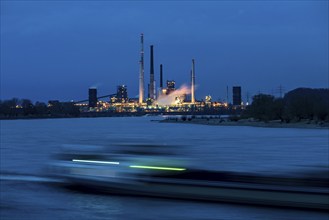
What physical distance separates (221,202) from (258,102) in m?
104

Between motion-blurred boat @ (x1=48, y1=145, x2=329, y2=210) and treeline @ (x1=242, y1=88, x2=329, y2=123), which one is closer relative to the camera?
motion-blurred boat @ (x1=48, y1=145, x2=329, y2=210)

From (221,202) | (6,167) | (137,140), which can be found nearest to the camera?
(221,202)

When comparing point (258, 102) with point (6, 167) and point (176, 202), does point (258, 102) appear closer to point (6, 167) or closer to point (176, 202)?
point (6, 167)

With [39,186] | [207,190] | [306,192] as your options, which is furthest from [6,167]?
[306,192]

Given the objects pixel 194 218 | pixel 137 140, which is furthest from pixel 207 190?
pixel 137 140

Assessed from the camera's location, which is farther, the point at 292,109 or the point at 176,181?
the point at 292,109

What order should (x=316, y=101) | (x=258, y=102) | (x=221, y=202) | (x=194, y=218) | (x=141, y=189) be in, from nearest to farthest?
(x=194, y=218) < (x=221, y=202) < (x=141, y=189) < (x=316, y=101) < (x=258, y=102)

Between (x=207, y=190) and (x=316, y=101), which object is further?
(x=316, y=101)

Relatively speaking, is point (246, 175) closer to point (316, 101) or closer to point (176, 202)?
point (176, 202)

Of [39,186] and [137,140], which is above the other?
[137,140]

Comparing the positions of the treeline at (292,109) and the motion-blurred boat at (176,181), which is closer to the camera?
the motion-blurred boat at (176,181)

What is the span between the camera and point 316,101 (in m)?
107

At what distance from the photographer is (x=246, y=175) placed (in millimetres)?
16469

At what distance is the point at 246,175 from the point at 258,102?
10281 centimetres
